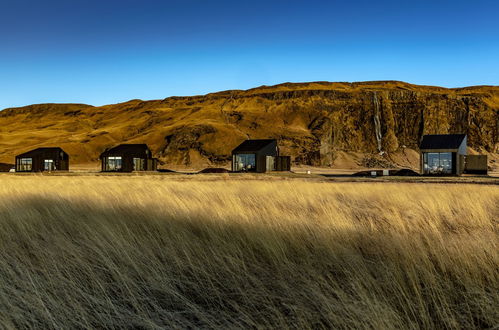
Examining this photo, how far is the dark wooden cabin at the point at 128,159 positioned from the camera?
64438mm

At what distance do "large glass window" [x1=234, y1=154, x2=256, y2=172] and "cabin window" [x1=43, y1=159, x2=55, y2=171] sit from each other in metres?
29.0

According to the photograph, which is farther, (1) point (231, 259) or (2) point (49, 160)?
(2) point (49, 160)

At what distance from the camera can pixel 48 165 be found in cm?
6531

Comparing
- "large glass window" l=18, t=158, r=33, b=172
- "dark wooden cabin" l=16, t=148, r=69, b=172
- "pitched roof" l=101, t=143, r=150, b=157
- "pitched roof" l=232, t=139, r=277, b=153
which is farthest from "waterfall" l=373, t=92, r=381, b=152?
"large glass window" l=18, t=158, r=33, b=172

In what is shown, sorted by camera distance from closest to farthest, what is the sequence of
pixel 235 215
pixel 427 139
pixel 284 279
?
pixel 284 279 < pixel 235 215 < pixel 427 139

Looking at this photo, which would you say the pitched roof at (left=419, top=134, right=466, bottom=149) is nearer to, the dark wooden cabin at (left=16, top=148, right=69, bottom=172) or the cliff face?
the cliff face

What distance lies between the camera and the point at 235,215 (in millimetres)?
6996

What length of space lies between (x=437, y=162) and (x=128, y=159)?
43.2m

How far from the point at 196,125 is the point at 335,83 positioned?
90.8m

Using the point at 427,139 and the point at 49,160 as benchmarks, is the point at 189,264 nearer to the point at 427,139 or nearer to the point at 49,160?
the point at 427,139

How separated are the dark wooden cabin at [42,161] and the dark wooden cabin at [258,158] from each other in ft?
92.5

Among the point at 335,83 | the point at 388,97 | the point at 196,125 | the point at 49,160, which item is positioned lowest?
the point at 49,160

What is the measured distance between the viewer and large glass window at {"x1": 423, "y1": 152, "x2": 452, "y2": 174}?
1839 inches

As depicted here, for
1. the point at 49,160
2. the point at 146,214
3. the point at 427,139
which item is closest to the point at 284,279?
the point at 146,214
